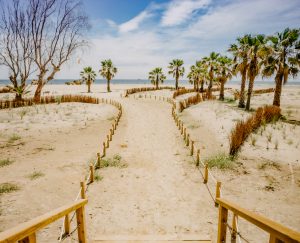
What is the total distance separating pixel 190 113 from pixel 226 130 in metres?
8.08

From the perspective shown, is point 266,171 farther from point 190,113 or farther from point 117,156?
point 190,113

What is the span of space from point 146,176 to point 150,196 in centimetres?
184

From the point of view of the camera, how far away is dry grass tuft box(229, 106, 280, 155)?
42.0 ft

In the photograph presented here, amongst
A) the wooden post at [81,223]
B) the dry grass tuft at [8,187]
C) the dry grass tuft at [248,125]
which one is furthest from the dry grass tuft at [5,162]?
the dry grass tuft at [248,125]

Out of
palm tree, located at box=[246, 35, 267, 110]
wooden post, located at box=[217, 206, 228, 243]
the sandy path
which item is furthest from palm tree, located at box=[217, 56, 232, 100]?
wooden post, located at box=[217, 206, 228, 243]

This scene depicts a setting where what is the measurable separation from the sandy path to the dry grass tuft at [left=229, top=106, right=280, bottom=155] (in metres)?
2.79

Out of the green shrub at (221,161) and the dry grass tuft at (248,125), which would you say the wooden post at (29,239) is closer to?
the green shrub at (221,161)

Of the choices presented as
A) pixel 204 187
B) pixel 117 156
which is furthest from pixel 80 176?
pixel 204 187

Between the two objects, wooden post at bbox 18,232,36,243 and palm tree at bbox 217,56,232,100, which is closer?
wooden post at bbox 18,232,36,243

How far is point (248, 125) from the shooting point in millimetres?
15156

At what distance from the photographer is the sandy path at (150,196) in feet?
20.9

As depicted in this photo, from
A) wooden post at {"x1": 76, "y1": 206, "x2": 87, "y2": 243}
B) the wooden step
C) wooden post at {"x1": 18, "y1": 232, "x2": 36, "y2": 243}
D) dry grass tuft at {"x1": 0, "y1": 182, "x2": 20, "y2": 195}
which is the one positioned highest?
wooden post at {"x1": 18, "y1": 232, "x2": 36, "y2": 243}

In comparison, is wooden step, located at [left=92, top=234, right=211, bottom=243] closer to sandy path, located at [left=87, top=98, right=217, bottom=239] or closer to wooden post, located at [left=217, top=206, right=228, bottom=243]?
sandy path, located at [left=87, top=98, right=217, bottom=239]

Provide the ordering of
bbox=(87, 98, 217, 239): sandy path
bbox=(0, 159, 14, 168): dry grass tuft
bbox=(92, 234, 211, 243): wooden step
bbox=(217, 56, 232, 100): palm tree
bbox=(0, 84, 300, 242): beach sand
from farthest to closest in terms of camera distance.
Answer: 1. bbox=(217, 56, 232, 100): palm tree
2. bbox=(0, 159, 14, 168): dry grass tuft
3. bbox=(0, 84, 300, 242): beach sand
4. bbox=(87, 98, 217, 239): sandy path
5. bbox=(92, 234, 211, 243): wooden step
